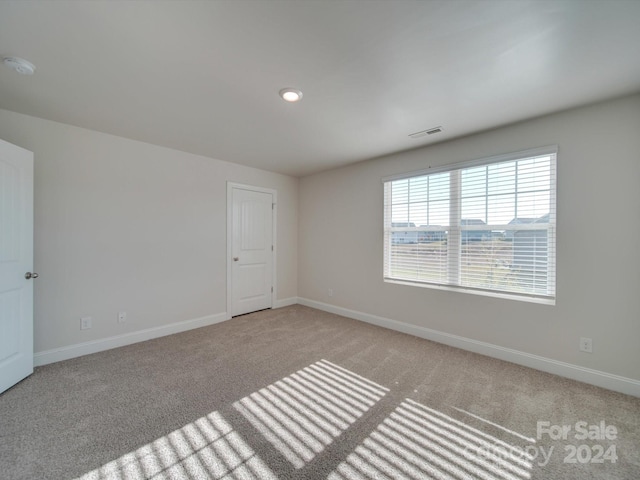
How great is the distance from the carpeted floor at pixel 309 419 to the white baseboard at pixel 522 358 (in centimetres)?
10

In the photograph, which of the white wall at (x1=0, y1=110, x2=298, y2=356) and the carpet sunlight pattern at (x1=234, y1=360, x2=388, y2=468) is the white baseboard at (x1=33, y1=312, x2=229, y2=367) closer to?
the white wall at (x1=0, y1=110, x2=298, y2=356)

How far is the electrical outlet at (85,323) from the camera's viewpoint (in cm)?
287

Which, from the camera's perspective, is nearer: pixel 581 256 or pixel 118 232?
pixel 581 256

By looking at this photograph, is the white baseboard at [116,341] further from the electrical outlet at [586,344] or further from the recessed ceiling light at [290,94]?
the electrical outlet at [586,344]

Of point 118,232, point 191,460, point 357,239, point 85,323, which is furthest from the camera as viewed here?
point 357,239

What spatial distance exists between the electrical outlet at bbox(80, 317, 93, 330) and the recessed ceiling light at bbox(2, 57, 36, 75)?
2.33 metres

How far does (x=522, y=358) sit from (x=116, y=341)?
174 inches

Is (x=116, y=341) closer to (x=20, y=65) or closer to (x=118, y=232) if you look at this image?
(x=118, y=232)

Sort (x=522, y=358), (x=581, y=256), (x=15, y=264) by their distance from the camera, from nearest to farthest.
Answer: (x=15, y=264), (x=581, y=256), (x=522, y=358)

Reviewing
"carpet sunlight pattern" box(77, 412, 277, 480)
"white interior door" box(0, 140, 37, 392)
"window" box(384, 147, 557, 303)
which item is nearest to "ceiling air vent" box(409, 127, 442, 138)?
"window" box(384, 147, 557, 303)

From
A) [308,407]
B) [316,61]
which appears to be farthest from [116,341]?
[316,61]

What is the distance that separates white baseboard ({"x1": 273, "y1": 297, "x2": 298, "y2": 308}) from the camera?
15.8 feet

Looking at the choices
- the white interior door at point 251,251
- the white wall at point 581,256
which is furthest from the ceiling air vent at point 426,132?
the white interior door at point 251,251

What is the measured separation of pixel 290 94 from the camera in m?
2.15
